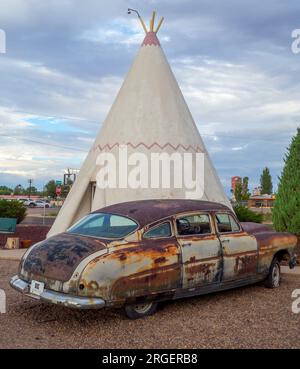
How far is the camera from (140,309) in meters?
4.80

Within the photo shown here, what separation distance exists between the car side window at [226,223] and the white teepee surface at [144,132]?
4.09 metres

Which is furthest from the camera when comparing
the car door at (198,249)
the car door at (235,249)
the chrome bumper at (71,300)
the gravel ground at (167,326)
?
the car door at (235,249)

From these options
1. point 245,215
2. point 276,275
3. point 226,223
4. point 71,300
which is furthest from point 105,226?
point 245,215

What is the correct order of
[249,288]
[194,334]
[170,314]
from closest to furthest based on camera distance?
[194,334] < [170,314] < [249,288]

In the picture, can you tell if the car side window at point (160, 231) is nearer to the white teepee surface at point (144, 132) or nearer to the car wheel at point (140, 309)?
the car wheel at point (140, 309)

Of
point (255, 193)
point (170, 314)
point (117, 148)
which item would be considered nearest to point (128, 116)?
point (117, 148)

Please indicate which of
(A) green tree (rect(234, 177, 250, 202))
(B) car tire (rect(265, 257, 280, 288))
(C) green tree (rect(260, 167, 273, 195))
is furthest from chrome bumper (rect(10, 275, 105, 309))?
(C) green tree (rect(260, 167, 273, 195))

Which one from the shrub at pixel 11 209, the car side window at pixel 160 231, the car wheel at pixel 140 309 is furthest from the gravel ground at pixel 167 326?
the shrub at pixel 11 209

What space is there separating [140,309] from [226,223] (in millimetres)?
1695

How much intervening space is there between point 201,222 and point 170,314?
116cm

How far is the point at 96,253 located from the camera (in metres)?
4.43

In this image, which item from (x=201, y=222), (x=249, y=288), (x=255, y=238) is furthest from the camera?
(x=249, y=288)

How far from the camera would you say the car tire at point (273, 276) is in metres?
6.39
